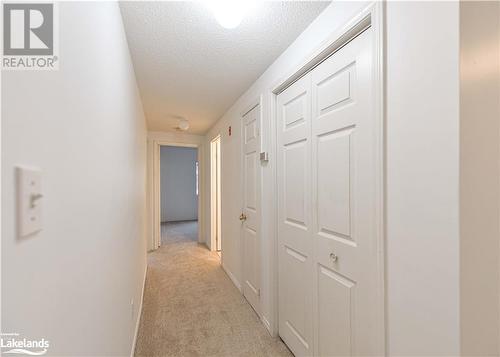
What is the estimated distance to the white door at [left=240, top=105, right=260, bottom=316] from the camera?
2.26 meters

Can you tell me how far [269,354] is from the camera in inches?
67.9

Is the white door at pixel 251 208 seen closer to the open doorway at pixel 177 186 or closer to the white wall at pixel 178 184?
the open doorway at pixel 177 186

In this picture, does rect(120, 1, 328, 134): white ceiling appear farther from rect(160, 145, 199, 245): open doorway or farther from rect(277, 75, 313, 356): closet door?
rect(160, 145, 199, 245): open doorway

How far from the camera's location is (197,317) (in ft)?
7.11

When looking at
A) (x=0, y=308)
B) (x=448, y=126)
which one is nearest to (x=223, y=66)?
(x=448, y=126)

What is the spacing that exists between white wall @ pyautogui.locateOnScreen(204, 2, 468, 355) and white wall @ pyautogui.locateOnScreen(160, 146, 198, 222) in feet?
22.7

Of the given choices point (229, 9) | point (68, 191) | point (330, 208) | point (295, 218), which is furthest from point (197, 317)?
point (229, 9)

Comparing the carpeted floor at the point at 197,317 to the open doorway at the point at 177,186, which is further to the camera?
the open doorway at the point at 177,186

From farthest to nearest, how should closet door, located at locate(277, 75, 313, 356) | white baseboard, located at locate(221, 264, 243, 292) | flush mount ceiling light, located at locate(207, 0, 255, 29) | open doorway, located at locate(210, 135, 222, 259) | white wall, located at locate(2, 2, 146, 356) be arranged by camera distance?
open doorway, located at locate(210, 135, 222, 259), white baseboard, located at locate(221, 264, 243, 292), closet door, located at locate(277, 75, 313, 356), flush mount ceiling light, located at locate(207, 0, 255, 29), white wall, located at locate(2, 2, 146, 356)

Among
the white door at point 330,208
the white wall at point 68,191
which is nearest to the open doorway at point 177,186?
the white door at point 330,208

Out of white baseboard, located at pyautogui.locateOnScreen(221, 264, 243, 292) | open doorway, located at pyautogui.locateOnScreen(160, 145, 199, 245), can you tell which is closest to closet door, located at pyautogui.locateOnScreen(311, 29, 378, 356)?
white baseboard, located at pyautogui.locateOnScreen(221, 264, 243, 292)

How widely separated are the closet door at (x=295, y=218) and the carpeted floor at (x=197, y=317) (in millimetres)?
309

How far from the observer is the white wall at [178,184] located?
23.7ft

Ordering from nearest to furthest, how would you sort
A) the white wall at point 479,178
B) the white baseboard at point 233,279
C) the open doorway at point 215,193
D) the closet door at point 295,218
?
the white wall at point 479,178, the closet door at point 295,218, the white baseboard at point 233,279, the open doorway at point 215,193
